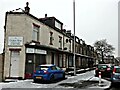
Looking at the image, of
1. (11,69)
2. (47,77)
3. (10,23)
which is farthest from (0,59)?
(47,77)

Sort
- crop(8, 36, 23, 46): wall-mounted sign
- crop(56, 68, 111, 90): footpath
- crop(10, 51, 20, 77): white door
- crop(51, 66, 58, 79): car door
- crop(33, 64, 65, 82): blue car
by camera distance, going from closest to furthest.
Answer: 1. crop(56, 68, 111, 90): footpath
2. crop(33, 64, 65, 82): blue car
3. crop(51, 66, 58, 79): car door
4. crop(10, 51, 20, 77): white door
5. crop(8, 36, 23, 46): wall-mounted sign

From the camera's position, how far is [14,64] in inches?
837

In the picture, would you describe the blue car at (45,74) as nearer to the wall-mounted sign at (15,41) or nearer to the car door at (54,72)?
the car door at (54,72)

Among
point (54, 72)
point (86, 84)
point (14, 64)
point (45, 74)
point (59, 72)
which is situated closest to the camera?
point (86, 84)

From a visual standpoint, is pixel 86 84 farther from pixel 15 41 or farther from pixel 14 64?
pixel 15 41

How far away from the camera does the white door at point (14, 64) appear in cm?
2111

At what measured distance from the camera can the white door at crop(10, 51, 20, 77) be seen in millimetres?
21108

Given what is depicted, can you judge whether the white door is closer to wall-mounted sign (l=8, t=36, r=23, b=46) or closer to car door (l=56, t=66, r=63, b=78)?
wall-mounted sign (l=8, t=36, r=23, b=46)

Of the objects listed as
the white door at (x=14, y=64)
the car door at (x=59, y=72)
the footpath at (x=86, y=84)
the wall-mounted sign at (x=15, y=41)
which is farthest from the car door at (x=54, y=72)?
the wall-mounted sign at (x=15, y=41)

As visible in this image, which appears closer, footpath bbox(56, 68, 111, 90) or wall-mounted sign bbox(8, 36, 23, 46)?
footpath bbox(56, 68, 111, 90)

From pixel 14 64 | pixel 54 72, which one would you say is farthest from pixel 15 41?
pixel 54 72

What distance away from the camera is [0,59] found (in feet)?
65.7

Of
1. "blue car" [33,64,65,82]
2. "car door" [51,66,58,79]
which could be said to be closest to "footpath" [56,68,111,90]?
"car door" [51,66,58,79]

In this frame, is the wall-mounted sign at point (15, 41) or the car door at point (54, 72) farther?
the wall-mounted sign at point (15, 41)
